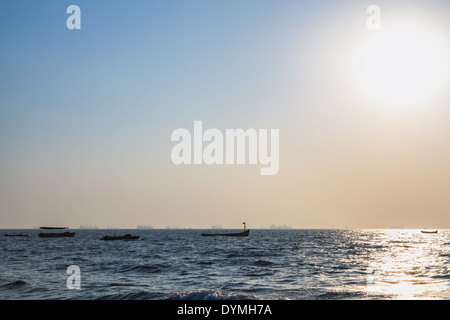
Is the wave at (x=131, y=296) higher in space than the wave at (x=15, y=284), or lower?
higher

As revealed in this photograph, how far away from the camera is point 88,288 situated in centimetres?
2756

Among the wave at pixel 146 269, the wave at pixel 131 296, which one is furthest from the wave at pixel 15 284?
the wave at pixel 146 269

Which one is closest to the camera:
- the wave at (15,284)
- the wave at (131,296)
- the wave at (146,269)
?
the wave at (131,296)

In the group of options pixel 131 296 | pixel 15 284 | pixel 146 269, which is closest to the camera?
pixel 131 296

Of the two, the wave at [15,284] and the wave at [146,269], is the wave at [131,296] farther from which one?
the wave at [146,269]

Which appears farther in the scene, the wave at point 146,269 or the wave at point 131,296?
the wave at point 146,269

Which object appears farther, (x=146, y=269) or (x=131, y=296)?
(x=146, y=269)

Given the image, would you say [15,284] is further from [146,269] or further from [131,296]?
[146,269]

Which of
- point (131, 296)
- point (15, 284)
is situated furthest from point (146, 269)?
point (131, 296)

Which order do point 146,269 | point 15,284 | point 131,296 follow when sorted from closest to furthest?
point 131,296
point 15,284
point 146,269

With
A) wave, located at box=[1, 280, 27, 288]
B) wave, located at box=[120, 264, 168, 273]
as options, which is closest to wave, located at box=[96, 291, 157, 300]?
wave, located at box=[1, 280, 27, 288]
